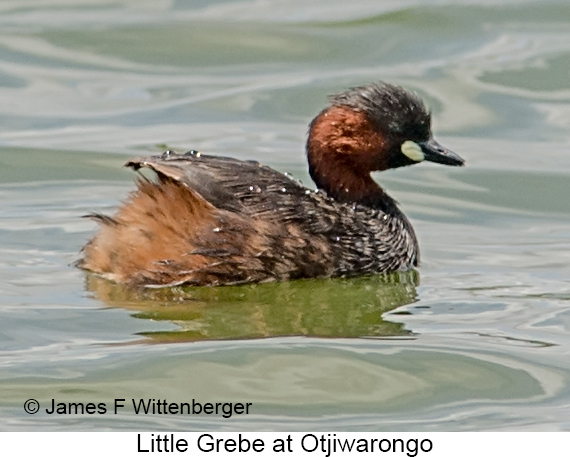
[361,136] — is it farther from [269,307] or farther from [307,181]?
[307,181]

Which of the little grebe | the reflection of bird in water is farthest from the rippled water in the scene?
the little grebe

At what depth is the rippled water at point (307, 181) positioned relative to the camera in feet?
21.0

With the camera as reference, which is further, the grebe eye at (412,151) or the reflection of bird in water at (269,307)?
the grebe eye at (412,151)

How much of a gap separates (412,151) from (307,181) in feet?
5.54

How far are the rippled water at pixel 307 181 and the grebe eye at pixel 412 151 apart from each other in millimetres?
568

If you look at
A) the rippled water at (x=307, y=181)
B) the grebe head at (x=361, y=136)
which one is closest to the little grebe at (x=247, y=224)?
the grebe head at (x=361, y=136)

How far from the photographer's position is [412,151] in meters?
8.34

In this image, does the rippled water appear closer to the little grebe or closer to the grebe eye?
the little grebe

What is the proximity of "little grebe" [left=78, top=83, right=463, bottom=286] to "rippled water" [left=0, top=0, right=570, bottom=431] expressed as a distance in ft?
0.39

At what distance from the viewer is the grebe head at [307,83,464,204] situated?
320 inches

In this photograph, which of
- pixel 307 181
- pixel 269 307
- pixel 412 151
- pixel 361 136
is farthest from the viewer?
pixel 307 181

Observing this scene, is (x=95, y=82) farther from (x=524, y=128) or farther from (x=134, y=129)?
(x=524, y=128)

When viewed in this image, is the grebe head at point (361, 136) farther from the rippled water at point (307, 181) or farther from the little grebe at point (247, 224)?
the rippled water at point (307, 181)

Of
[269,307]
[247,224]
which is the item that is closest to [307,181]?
[247,224]
